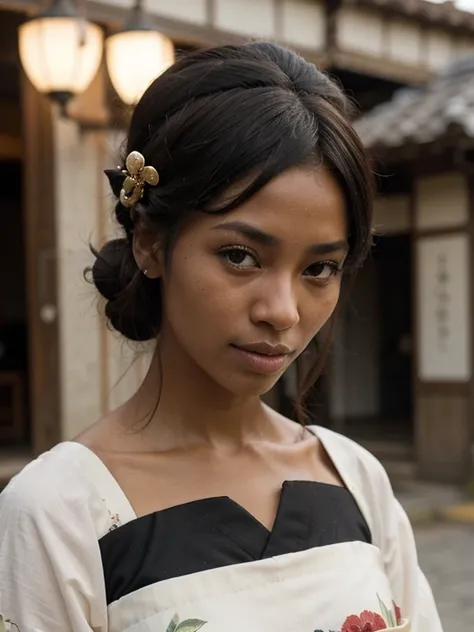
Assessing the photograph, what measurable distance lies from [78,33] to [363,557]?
510cm

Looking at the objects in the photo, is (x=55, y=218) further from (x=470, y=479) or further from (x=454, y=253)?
(x=470, y=479)

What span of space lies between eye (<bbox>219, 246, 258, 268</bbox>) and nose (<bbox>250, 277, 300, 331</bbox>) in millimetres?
46

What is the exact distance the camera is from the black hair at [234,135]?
1458 millimetres

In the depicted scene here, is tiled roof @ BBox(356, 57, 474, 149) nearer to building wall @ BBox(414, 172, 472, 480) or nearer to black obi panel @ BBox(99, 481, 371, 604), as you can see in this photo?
building wall @ BBox(414, 172, 472, 480)

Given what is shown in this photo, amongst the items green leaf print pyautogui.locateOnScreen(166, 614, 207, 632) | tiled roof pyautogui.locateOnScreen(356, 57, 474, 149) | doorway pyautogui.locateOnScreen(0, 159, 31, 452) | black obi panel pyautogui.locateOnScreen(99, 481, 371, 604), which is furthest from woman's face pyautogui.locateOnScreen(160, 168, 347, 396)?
doorway pyautogui.locateOnScreen(0, 159, 31, 452)

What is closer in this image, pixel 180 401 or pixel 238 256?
pixel 238 256

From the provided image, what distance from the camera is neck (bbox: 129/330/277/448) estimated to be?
1695mm

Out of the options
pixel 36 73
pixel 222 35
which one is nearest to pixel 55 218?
pixel 36 73

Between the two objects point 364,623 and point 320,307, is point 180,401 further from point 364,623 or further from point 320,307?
point 364,623

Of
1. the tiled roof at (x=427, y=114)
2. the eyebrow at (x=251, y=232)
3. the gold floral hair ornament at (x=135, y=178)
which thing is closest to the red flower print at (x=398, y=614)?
the eyebrow at (x=251, y=232)

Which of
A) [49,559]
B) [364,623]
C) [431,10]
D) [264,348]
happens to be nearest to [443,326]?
[431,10]

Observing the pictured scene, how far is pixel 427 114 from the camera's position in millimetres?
9734

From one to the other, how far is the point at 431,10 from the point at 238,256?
10301 mm

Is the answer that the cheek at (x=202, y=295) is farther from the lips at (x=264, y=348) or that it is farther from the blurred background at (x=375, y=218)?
the blurred background at (x=375, y=218)
